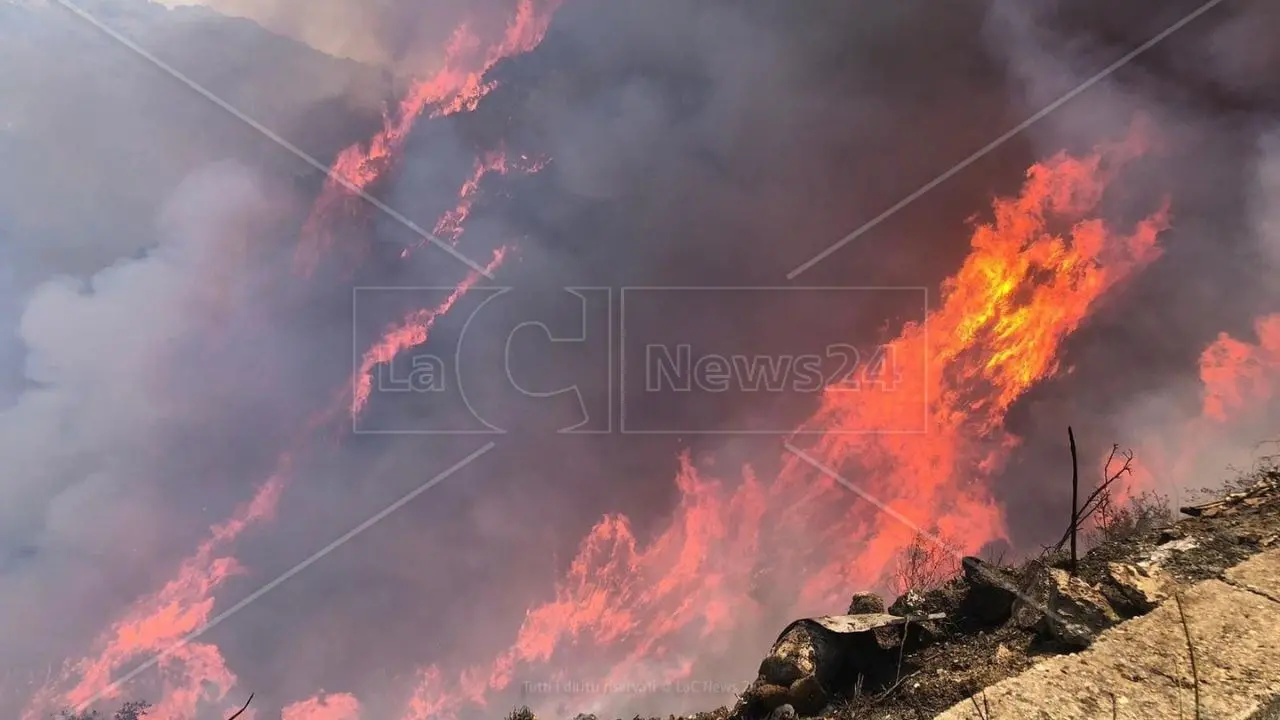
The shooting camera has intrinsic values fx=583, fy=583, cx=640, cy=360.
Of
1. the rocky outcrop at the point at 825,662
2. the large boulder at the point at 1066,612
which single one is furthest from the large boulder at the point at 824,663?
the large boulder at the point at 1066,612

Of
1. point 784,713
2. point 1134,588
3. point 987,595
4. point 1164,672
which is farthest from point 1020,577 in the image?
point 784,713

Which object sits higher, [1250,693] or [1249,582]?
[1249,582]

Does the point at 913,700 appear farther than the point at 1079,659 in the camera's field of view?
Yes

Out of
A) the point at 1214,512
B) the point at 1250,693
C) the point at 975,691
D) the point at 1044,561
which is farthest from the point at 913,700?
the point at 1214,512

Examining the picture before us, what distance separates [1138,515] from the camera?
473 centimetres

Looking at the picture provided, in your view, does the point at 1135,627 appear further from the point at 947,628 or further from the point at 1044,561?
the point at 1044,561

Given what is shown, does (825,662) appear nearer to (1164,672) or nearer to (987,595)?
(987,595)

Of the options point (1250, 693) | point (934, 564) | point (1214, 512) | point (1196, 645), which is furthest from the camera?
point (934, 564)

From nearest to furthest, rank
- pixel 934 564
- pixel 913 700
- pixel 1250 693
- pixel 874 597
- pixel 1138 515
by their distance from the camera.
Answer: pixel 1250 693 < pixel 913 700 < pixel 874 597 < pixel 1138 515 < pixel 934 564

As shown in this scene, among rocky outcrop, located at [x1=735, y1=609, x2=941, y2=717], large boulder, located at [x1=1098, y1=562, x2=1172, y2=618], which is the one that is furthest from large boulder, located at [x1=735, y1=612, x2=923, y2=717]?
large boulder, located at [x1=1098, y1=562, x2=1172, y2=618]

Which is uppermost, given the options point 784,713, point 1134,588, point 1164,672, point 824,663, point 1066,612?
point 1134,588

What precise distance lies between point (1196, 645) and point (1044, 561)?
54.9 inches

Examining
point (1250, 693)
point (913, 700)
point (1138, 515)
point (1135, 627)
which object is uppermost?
point (1138, 515)

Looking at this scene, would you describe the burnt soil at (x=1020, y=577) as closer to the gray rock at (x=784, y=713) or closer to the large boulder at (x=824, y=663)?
the large boulder at (x=824, y=663)
